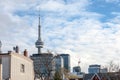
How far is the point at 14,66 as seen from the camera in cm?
5828

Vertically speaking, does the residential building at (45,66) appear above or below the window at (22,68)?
above

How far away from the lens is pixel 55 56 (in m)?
106

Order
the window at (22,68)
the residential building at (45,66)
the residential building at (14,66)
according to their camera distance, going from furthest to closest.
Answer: the residential building at (45,66), the window at (22,68), the residential building at (14,66)

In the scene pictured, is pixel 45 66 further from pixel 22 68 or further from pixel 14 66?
pixel 14 66

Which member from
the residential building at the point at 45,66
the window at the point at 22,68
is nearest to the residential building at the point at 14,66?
the window at the point at 22,68

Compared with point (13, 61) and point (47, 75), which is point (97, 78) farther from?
point (47, 75)

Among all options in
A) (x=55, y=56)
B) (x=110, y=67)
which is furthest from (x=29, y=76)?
(x=55, y=56)

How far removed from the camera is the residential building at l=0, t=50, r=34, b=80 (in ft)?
186

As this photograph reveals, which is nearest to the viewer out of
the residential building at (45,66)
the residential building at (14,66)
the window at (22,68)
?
the residential building at (14,66)

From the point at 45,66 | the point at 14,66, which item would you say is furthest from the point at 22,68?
the point at 45,66

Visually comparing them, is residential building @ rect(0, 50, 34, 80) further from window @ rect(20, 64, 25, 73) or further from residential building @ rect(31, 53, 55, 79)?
residential building @ rect(31, 53, 55, 79)

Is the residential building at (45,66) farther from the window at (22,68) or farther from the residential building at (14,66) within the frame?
the window at (22,68)

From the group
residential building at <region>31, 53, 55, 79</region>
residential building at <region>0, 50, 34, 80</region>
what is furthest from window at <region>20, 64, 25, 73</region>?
residential building at <region>31, 53, 55, 79</region>

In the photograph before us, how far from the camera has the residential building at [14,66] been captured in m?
56.8
